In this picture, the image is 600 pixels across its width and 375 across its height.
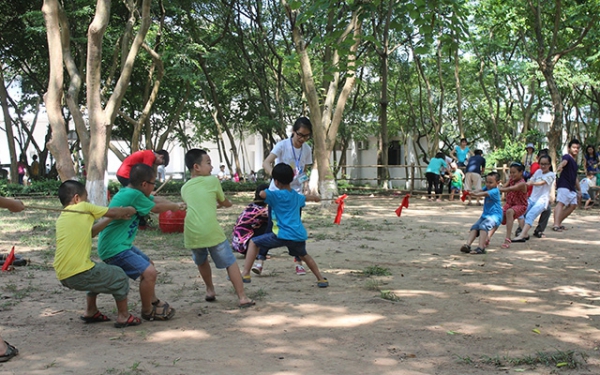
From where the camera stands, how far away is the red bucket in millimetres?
9758

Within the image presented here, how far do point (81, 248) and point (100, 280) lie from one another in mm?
265

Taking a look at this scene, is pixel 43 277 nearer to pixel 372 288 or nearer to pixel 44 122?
pixel 372 288

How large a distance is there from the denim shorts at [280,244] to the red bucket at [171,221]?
422 centimetres

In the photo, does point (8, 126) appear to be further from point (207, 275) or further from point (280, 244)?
point (207, 275)

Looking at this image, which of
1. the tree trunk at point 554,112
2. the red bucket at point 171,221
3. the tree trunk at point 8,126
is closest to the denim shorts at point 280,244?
the red bucket at point 171,221

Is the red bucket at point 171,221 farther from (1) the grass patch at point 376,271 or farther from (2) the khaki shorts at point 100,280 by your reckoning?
(2) the khaki shorts at point 100,280

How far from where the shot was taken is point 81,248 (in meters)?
4.25

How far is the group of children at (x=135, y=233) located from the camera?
4.25m

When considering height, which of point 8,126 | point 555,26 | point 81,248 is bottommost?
point 81,248

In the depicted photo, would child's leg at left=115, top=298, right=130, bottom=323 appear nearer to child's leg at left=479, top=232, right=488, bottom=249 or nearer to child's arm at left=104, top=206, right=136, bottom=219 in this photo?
child's arm at left=104, top=206, right=136, bottom=219

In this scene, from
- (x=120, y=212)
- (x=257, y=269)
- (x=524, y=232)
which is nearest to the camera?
(x=120, y=212)

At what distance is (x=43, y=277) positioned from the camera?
20.8ft

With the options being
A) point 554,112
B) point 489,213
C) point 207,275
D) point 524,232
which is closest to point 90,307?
point 207,275

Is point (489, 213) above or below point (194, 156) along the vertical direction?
below
